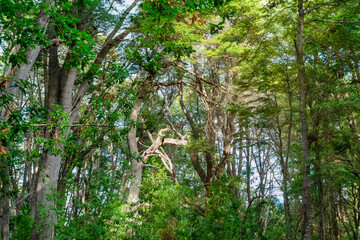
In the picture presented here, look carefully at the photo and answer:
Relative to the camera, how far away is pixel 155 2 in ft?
12.8

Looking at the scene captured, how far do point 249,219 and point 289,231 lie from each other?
3142 mm

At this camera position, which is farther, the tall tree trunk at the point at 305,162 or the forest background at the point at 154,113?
the tall tree trunk at the point at 305,162

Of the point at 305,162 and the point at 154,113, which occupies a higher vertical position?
the point at 154,113

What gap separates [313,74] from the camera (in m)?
8.44

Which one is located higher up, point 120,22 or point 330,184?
point 120,22

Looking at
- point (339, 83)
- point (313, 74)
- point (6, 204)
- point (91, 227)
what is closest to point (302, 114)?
point (313, 74)

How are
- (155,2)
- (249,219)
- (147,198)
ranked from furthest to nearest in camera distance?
(147,198) < (249,219) < (155,2)

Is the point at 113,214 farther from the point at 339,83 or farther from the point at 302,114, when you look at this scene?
the point at 339,83

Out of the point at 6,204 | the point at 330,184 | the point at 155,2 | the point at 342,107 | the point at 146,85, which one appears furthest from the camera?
the point at 146,85

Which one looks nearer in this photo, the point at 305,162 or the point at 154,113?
the point at 305,162

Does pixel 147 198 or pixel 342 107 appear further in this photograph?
pixel 342 107

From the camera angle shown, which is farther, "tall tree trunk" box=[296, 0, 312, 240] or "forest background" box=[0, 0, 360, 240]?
"tall tree trunk" box=[296, 0, 312, 240]

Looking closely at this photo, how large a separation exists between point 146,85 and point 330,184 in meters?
6.05

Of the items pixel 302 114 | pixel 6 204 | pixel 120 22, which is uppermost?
pixel 120 22
